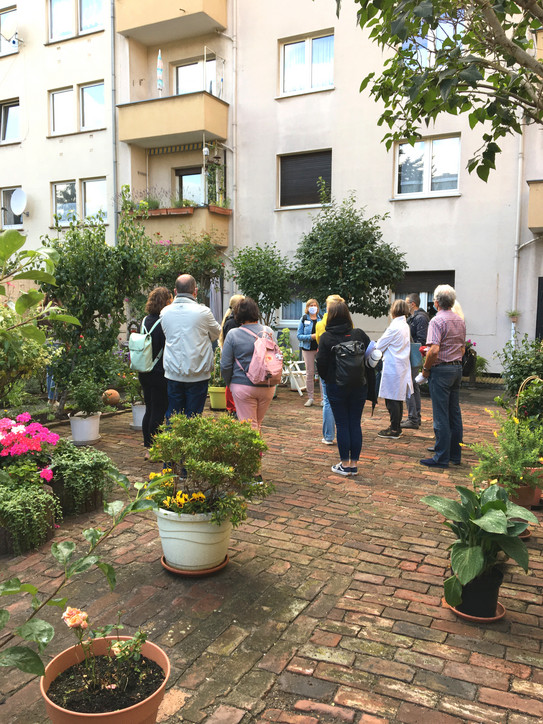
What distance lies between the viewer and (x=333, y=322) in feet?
21.4

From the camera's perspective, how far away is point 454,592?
11.2ft

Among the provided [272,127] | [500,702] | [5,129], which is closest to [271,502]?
[500,702]

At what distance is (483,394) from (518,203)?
4.84m

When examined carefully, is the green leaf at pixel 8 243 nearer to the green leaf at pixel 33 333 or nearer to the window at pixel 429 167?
the green leaf at pixel 33 333

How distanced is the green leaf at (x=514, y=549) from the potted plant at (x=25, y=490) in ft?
10.8

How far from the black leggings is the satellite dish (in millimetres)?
15384

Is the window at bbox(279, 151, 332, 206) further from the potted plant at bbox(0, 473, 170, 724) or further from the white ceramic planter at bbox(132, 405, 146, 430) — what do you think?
the potted plant at bbox(0, 473, 170, 724)

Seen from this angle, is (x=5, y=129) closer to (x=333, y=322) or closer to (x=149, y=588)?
(x=333, y=322)

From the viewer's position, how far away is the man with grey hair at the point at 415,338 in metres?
9.09

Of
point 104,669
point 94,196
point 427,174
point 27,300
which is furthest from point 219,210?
point 27,300

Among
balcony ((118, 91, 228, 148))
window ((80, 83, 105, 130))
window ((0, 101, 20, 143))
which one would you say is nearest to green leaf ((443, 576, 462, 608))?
balcony ((118, 91, 228, 148))

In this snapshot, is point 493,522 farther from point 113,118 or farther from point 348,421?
point 113,118

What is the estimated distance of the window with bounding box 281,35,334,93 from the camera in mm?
16173

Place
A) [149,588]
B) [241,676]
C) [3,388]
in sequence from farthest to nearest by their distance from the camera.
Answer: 1. [3,388]
2. [149,588]
3. [241,676]
